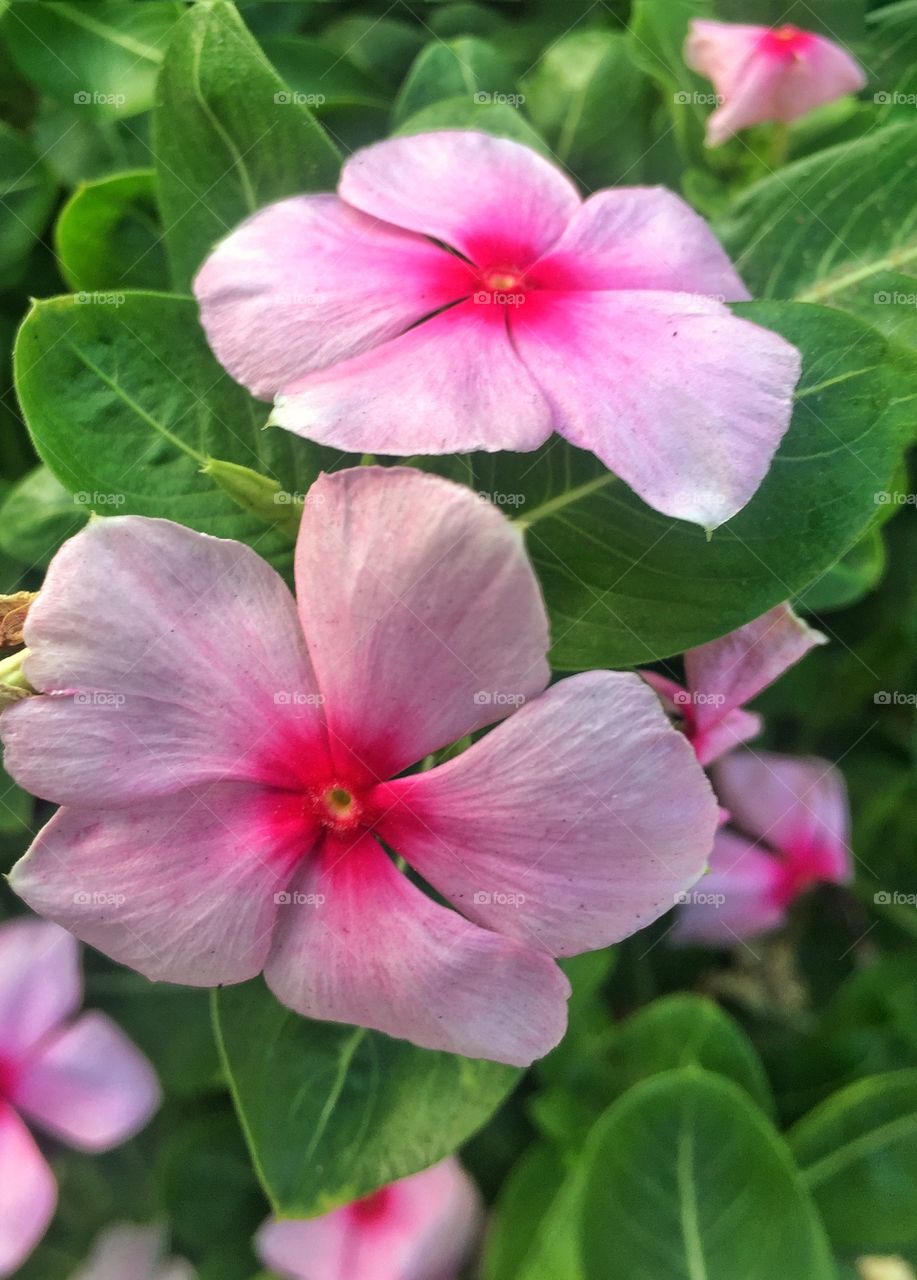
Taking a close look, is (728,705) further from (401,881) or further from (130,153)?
(130,153)

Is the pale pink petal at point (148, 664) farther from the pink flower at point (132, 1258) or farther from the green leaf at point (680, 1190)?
the pink flower at point (132, 1258)

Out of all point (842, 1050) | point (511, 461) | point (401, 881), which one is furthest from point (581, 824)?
point (842, 1050)

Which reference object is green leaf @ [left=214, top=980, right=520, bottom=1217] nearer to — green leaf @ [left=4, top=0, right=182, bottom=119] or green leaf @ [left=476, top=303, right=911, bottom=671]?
green leaf @ [left=476, top=303, right=911, bottom=671]

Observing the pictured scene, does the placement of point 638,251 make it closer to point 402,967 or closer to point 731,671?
point 731,671

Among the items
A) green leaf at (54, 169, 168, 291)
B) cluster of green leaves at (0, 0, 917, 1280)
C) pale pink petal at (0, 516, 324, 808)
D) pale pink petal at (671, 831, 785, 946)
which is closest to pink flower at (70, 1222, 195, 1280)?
cluster of green leaves at (0, 0, 917, 1280)

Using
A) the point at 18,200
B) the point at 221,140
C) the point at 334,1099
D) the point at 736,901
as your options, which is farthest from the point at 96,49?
the point at 736,901

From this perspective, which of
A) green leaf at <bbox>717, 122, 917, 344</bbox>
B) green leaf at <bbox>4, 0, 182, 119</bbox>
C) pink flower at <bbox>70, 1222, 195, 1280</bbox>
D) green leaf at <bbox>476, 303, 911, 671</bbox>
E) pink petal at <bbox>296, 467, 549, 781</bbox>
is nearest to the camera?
pink petal at <bbox>296, 467, 549, 781</bbox>
